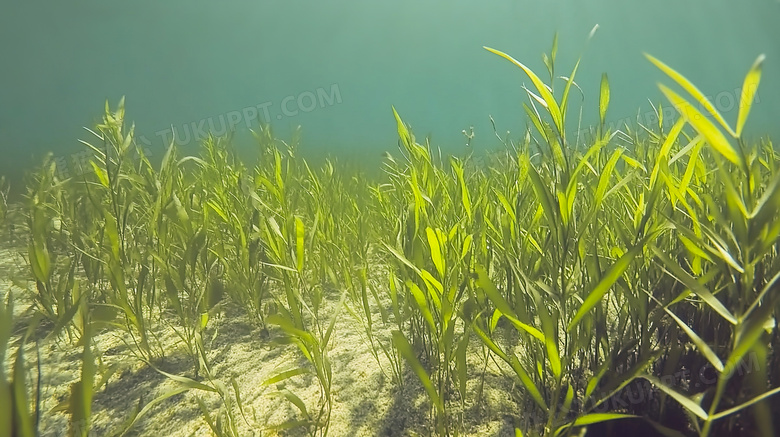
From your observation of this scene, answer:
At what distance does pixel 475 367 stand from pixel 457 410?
0.70 ft

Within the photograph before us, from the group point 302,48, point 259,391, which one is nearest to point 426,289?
Result: point 259,391

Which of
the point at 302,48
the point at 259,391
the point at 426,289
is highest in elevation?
the point at 302,48

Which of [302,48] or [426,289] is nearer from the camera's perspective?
[426,289]

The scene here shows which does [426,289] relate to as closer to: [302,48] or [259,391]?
[259,391]

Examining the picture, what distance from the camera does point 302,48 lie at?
65.1m

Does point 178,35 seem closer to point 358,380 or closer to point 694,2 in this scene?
point 358,380

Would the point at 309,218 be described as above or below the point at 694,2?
below

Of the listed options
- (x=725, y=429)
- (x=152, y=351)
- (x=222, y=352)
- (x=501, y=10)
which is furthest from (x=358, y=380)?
(x=501, y=10)

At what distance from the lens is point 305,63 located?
68.9 metres

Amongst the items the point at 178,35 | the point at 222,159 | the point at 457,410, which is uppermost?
the point at 178,35

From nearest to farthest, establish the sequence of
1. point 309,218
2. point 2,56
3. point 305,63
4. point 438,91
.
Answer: point 309,218 < point 2,56 < point 305,63 < point 438,91

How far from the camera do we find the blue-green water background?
126ft

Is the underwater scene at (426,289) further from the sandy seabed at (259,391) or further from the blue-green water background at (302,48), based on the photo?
the blue-green water background at (302,48)

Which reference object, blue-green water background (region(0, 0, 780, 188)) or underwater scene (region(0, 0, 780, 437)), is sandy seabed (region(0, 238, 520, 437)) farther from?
blue-green water background (region(0, 0, 780, 188))
